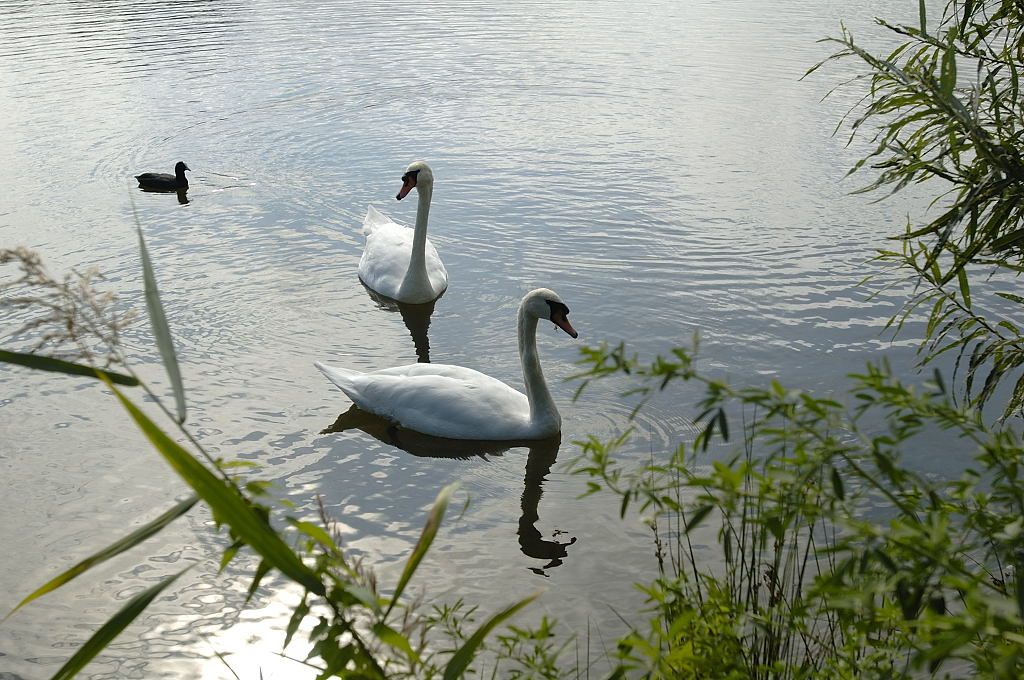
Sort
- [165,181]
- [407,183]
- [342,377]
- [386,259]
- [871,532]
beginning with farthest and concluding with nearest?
[165,181] → [407,183] → [386,259] → [342,377] → [871,532]

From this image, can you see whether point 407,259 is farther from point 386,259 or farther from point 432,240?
point 432,240

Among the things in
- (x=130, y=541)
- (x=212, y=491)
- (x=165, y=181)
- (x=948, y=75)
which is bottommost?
(x=165, y=181)

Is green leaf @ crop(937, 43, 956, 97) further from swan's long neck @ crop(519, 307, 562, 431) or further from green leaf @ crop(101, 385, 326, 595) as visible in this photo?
swan's long neck @ crop(519, 307, 562, 431)

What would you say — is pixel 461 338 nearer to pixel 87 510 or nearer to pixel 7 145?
pixel 87 510

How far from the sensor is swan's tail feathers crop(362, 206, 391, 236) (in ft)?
34.4

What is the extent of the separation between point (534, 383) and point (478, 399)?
0.38m

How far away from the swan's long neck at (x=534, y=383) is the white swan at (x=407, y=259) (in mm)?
2340

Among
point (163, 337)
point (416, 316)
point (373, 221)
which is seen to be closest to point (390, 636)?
point (163, 337)

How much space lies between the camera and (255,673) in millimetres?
4715

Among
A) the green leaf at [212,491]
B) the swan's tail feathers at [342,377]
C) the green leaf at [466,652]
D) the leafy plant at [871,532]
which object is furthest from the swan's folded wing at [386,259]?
the green leaf at [212,491]

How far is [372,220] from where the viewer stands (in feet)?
34.6

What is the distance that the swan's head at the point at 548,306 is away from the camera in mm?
6836

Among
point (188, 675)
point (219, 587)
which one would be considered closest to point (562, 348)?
point (219, 587)

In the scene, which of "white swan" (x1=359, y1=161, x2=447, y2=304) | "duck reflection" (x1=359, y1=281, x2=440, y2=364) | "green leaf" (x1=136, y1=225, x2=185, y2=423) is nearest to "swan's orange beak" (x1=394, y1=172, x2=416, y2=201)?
"white swan" (x1=359, y1=161, x2=447, y2=304)
